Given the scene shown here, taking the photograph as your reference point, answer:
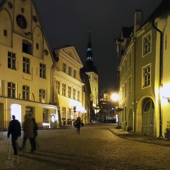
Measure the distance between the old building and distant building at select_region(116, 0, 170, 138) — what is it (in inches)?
548

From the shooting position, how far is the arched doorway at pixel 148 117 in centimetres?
2638

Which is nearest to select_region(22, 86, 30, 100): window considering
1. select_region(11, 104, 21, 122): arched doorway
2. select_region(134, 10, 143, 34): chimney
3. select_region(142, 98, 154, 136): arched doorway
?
select_region(11, 104, 21, 122): arched doorway

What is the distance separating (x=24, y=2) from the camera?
4334 centimetres

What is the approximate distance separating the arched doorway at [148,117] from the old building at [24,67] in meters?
15.7

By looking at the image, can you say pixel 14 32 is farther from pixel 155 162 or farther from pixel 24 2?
pixel 155 162

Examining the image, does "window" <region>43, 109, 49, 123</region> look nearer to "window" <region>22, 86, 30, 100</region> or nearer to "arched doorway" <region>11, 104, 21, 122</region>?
"window" <region>22, 86, 30, 100</region>

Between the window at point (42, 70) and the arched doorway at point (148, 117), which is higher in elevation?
the window at point (42, 70)

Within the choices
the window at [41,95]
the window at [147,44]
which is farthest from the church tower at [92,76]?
the window at [147,44]

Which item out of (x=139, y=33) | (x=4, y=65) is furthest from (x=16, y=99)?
(x=139, y=33)

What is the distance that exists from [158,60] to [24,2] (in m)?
24.7

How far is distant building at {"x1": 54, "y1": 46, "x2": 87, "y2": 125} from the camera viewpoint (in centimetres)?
5269

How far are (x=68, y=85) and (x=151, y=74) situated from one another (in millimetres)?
32941

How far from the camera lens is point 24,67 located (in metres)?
42.7

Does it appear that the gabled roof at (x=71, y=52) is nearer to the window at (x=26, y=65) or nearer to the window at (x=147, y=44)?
the window at (x=26, y=65)
